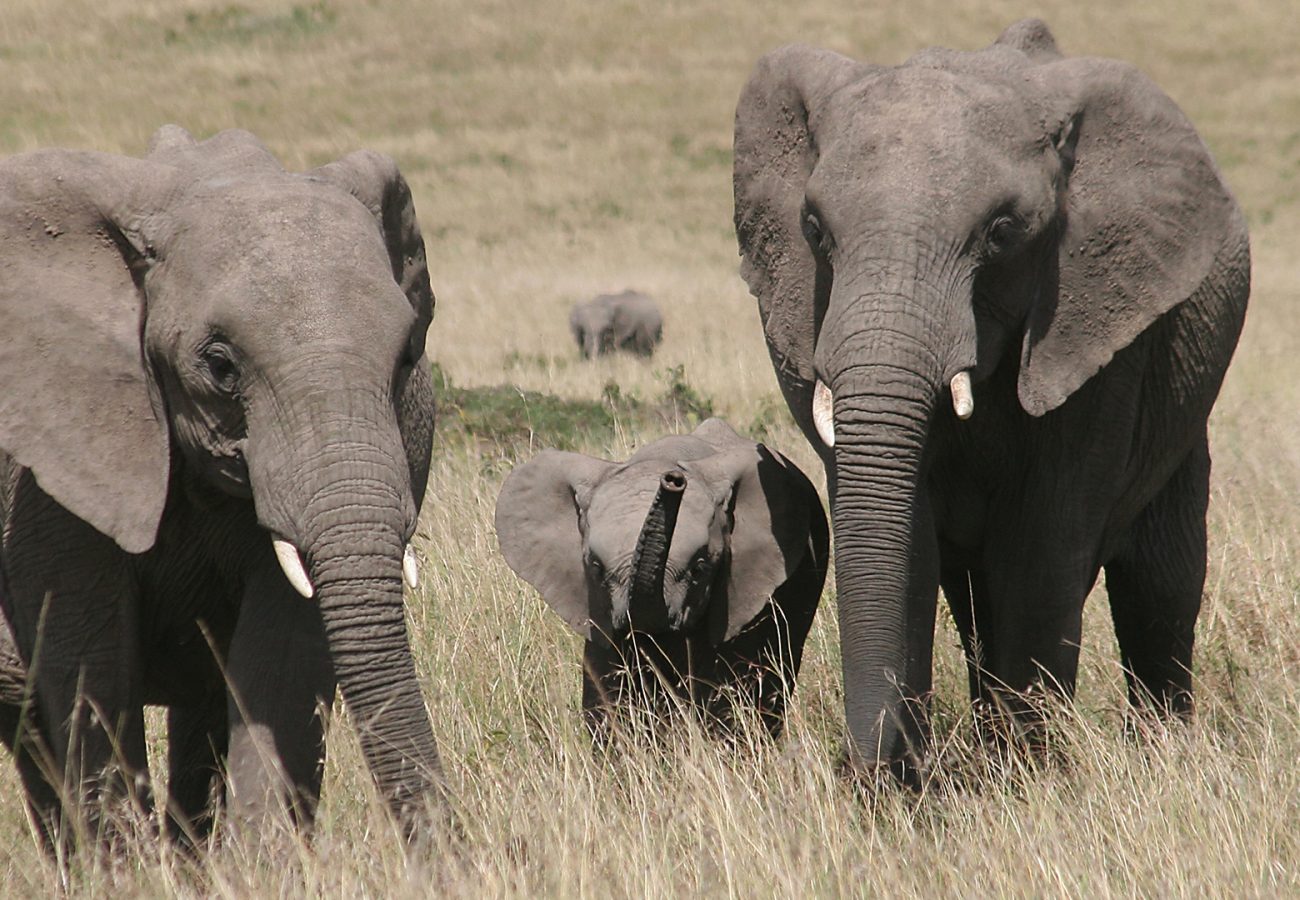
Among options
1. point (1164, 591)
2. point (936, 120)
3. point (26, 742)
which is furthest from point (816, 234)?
point (26, 742)

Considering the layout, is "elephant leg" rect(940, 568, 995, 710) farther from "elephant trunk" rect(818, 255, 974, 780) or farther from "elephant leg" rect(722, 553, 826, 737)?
"elephant trunk" rect(818, 255, 974, 780)

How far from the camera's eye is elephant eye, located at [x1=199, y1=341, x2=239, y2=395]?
4156 millimetres

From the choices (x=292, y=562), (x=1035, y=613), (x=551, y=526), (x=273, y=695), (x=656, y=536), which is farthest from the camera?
(x=551, y=526)

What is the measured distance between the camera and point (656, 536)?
223 inches

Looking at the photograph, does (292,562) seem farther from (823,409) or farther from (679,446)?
(679,446)

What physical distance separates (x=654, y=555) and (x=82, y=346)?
6.35 feet

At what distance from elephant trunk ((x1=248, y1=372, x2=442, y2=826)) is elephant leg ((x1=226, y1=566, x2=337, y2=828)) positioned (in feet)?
1.94

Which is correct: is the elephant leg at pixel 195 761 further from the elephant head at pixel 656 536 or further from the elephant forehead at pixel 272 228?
the elephant forehead at pixel 272 228

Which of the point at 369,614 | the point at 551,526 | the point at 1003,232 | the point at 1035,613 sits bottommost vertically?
A: the point at 1035,613

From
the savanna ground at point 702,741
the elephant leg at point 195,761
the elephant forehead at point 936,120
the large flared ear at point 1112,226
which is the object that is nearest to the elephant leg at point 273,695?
the savanna ground at point 702,741

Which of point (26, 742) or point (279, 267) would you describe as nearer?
point (279, 267)

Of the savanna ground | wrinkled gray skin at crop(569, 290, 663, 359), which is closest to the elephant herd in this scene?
the savanna ground

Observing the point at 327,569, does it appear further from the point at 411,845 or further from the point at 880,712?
the point at 880,712

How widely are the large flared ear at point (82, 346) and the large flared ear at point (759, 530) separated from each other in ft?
7.60
